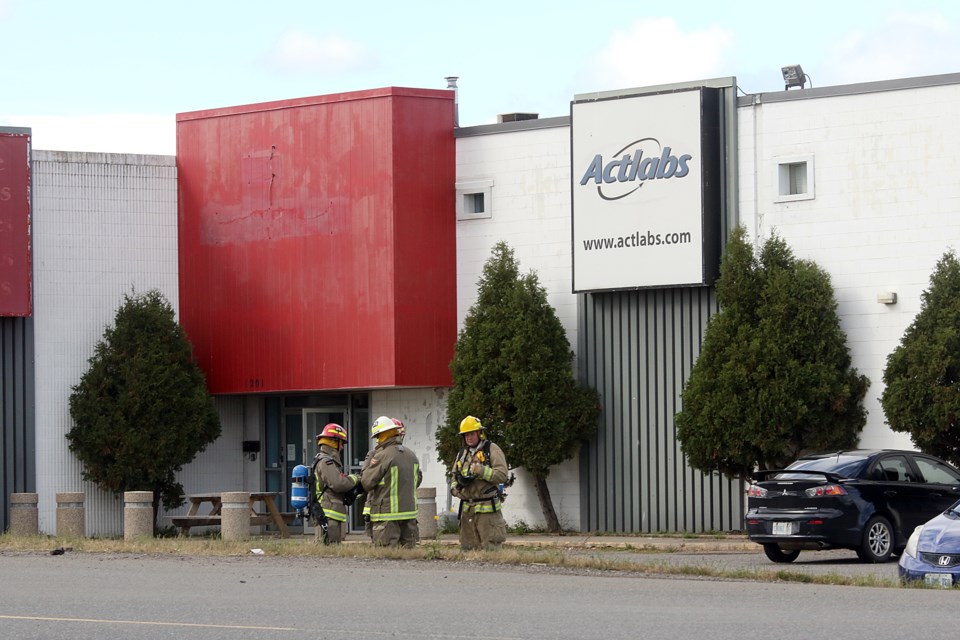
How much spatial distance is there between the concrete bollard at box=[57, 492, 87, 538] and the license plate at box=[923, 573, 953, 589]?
637 inches

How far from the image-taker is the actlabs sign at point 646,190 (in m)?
28.3

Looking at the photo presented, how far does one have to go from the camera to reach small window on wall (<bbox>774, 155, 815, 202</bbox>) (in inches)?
1094

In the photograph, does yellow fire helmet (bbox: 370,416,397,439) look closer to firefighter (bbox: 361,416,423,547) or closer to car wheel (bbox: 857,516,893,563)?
firefighter (bbox: 361,416,423,547)

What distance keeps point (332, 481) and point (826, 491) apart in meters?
6.09

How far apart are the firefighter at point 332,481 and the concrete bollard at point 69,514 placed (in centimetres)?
892

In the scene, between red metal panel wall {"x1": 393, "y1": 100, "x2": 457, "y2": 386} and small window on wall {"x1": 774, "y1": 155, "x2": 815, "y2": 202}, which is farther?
red metal panel wall {"x1": 393, "y1": 100, "x2": 457, "y2": 386}

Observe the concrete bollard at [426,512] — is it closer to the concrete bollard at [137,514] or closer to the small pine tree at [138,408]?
the concrete bollard at [137,514]

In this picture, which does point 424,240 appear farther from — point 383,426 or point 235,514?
point 383,426

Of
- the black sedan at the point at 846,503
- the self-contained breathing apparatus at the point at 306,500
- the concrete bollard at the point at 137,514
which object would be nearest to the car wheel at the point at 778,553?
the black sedan at the point at 846,503

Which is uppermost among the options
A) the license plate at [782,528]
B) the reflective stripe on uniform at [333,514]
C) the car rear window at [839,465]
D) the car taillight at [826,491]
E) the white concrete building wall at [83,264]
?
the white concrete building wall at [83,264]

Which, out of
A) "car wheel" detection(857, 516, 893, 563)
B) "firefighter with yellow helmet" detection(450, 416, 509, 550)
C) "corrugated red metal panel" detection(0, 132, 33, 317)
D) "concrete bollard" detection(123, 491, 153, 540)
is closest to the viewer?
"firefighter with yellow helmet" detection(450, 416, 509, 550)

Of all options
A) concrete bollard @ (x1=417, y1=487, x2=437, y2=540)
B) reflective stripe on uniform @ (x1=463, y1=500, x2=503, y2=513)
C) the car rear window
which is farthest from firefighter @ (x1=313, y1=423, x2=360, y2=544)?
concrete bollard @ (x1=417, y1=487, x2=437, y2=540)

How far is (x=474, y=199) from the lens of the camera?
31250 millimetres

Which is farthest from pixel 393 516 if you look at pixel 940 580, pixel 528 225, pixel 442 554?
pixel 528 225
